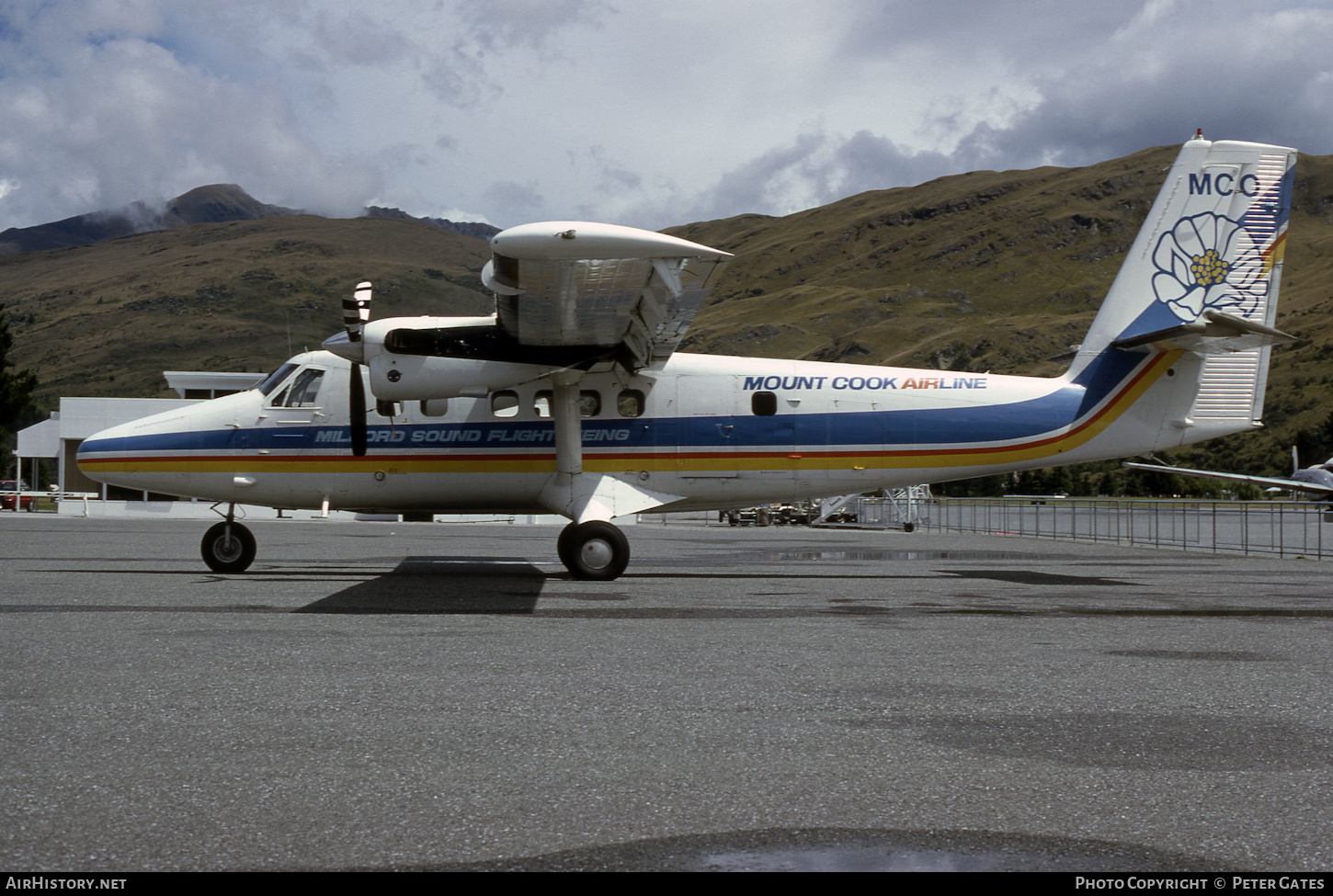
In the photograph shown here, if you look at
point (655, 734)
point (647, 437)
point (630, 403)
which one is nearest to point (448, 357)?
point (630, 403)

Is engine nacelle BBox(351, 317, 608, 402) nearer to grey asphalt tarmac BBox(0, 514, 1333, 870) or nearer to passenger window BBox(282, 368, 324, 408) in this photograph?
passenger window BBox(282, 368, 324, 408)

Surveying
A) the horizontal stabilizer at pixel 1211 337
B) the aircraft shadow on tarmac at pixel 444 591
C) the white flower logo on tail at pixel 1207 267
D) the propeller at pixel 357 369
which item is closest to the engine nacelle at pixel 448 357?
the propeller at pixel 357 369

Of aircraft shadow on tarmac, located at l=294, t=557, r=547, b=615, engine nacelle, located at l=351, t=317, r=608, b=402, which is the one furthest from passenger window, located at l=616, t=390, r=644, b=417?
aircraft shadow on tarmac, located at l=294, t=557, r=547, b=615

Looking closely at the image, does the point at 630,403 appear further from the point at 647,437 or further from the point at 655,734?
the point at 655,734

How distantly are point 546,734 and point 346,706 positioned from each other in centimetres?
132

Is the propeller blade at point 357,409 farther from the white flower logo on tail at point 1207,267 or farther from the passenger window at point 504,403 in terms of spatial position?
the white flower logo on tail at point 1207,267

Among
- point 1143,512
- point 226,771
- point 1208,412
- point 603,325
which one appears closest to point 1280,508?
point 1143,512

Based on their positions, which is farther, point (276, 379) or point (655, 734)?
point (276, 379)

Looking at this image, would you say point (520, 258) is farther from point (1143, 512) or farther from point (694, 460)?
point (1143, 512)

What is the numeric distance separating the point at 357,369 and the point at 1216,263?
12.9 meters

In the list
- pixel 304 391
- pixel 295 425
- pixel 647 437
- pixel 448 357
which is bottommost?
pixel 647 437

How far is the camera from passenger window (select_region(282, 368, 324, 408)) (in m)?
15.4

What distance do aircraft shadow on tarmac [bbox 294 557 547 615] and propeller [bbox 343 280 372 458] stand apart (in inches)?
80.2

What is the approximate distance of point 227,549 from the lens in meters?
15.1
